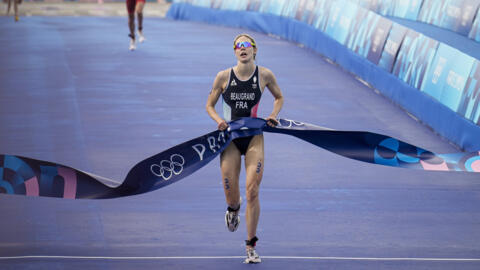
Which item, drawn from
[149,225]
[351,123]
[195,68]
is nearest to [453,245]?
[149,225]

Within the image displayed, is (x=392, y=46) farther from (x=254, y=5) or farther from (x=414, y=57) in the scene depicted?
(x=254, y=5)

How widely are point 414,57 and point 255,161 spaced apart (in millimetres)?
8474

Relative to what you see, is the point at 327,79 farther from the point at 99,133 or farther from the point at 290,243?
the point at 290,243

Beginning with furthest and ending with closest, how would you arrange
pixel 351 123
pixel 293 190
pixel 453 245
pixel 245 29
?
pixel 245 29 → pixel 351 123 → pixel 293 190 → pixel 453 245

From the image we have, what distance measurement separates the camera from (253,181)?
25.4ft

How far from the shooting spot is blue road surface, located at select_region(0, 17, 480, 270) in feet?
27.3

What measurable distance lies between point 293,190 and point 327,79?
28.0ft

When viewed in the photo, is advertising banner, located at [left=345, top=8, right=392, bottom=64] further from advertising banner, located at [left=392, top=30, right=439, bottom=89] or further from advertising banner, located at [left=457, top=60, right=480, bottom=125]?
advertising banner, located at [left=457, top=60, right=480, bottom=125]

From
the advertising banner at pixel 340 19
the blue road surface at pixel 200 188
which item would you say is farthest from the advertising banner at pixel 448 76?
the advertising banner at pixel 340 19

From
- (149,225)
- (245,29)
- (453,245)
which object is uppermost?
(453,245)

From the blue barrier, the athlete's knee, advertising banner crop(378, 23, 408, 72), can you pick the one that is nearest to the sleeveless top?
the athlete's knee

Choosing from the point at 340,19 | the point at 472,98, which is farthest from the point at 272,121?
the point at 340,19

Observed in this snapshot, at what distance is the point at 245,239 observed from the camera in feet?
28.7

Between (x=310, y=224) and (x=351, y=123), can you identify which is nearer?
(x=310, y=224)
